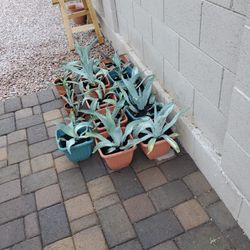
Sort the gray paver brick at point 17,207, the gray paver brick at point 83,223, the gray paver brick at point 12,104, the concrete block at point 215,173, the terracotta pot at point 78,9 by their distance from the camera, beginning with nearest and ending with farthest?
the concrete block at point 215,173
the gray paver brick at point 83,223
the gray paver brick at point 17,207
the gray paver brick at point 12,104
the terracotta pot at point 78,9

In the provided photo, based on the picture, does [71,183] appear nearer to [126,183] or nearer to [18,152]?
[126,183]

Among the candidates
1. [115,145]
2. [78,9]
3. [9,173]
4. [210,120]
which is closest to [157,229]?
[115,145]

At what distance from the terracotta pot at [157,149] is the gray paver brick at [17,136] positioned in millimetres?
1019

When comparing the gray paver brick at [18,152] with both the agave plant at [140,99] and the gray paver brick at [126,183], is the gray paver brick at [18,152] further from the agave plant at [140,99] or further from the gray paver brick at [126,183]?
the agave plant at [140,99]

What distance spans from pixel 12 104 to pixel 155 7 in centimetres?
159

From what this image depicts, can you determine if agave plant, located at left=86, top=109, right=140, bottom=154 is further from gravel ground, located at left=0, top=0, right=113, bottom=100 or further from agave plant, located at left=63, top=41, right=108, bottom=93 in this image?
gravel ground, located at left=0, top=0, right=113, bottom=100

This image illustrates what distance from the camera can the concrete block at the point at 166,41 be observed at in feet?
6.20

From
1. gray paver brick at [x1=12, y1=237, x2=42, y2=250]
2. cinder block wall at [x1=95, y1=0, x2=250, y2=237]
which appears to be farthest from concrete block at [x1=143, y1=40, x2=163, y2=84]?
gray paver brick at [x1=12, y1=237, x2=42, y2=250]

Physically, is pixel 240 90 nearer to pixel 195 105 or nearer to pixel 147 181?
pixel 195 105

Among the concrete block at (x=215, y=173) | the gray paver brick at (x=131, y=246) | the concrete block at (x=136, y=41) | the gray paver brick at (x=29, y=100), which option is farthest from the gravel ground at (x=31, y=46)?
the gray paver brick at (x=131, y=246)

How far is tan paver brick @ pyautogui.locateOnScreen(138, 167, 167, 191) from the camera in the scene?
189 centimetres

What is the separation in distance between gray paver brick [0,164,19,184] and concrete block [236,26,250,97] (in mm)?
1573

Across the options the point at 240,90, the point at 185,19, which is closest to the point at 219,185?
the point at 240,90

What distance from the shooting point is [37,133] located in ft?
7.91
